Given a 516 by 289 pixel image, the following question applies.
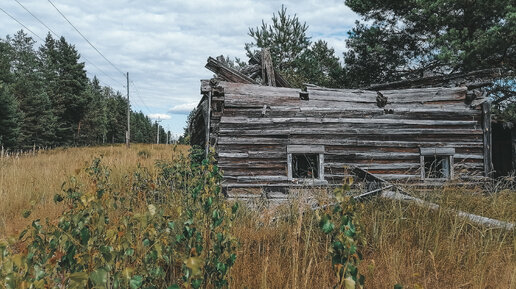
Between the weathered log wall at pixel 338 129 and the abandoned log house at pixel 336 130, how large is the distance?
1.1 inches

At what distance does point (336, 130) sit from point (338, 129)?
0.20 feet

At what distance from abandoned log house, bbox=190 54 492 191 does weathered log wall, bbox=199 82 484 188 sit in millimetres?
27

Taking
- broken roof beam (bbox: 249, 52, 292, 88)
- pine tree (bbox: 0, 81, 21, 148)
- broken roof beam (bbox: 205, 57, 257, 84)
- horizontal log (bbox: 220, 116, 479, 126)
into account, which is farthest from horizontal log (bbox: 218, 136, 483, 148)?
pine tree (bbox: 0, 81, 21, 148)

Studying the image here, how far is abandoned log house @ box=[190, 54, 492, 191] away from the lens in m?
8.83

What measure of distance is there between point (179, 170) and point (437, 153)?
732 centimetres

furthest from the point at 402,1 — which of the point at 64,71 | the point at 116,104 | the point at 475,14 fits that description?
the point at 116,104

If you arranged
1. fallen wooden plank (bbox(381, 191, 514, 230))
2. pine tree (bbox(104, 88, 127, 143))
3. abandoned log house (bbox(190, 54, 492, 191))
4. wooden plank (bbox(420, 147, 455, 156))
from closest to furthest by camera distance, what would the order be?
fallen wooden plank (bbox(381, 191, 514, 230))
abandoned log house (bbox(190, 54, 492, 191))
wooden plank (bbox(420, 147, 455, 156))
pine tree (bbox(104, 88, 127, 143))


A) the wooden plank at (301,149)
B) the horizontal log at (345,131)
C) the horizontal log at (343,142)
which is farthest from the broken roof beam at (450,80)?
the wooden plank at (301,149)

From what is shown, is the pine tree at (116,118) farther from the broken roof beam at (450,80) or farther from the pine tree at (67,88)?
the broken roof beam at (450,80)

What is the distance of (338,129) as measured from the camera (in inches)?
356

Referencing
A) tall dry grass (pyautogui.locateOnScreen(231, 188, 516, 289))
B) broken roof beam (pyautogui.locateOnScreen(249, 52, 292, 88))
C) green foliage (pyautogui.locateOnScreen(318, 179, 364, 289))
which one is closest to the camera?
green foliage (pyautogui.locateOnScreen(318, 179, 364, 289))

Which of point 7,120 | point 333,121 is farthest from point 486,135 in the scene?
point 7,120

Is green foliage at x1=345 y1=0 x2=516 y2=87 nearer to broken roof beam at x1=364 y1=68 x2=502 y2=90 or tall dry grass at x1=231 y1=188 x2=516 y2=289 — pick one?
broken roof beam at x1=364 y1=68 x2=502 y2=90

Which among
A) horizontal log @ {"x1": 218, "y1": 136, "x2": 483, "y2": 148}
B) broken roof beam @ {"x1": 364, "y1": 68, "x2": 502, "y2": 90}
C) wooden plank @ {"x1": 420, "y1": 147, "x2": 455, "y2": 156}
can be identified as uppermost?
broken roof beam @ {"x1": 364, "y1": 68, "x2": 502, "y2": 90}
